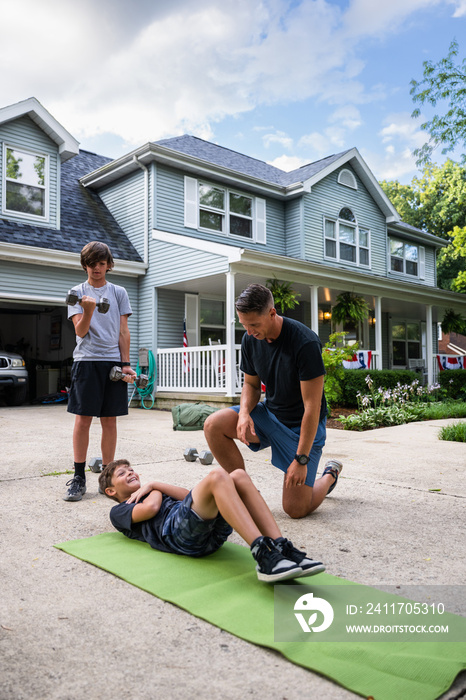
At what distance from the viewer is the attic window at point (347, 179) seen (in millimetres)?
15649

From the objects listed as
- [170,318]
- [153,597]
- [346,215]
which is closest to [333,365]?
[170,318]

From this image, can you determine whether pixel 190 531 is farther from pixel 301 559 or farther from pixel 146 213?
pixel 146 213

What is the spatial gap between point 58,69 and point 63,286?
5.84 meters

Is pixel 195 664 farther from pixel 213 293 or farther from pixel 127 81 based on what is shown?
pixel 127 81

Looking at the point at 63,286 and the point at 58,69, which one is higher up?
the point at 58,69

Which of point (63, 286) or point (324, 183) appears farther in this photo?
point (324, 183)

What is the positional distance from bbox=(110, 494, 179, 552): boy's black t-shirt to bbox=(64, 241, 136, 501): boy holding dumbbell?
926mm

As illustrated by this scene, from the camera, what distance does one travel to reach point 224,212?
1316 centimetres

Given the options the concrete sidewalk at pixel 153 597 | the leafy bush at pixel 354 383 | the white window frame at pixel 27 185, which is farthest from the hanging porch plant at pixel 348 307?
the concrete sidewalk at pixel 153 597

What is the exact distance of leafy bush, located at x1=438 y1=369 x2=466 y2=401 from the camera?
14.3 metres

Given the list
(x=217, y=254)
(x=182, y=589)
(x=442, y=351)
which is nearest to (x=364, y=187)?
(x=217, y=254)

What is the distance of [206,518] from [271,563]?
341 millimetres

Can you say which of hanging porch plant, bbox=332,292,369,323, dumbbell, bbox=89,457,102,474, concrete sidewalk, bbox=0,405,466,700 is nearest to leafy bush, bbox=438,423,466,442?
concrete sidewalk, bbox=0,405,466,700

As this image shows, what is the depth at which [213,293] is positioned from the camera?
13.0 m
